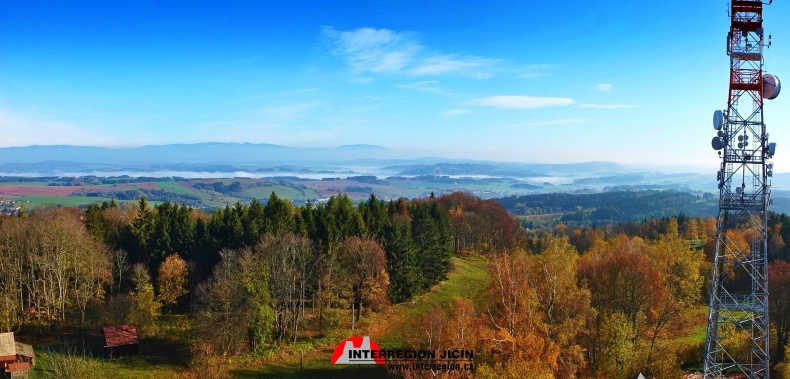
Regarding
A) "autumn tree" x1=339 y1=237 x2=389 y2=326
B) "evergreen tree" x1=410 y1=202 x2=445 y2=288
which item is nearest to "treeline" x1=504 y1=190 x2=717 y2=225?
"evergreen tree" x1=410 y1=202 x2=445 y2=288

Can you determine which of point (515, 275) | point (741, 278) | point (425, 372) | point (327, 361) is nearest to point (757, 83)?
point (515, 275)

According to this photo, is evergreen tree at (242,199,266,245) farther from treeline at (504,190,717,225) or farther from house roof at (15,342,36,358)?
treeline at (504,190,717,225)

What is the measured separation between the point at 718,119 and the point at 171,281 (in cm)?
3921

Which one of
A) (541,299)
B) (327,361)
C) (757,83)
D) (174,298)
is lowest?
(327,361)

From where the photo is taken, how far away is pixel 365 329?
37.2 metres

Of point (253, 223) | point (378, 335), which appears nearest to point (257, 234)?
point (253, 223)

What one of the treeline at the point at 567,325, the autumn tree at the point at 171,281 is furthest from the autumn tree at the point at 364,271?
the autumn tree at the point at 171,281

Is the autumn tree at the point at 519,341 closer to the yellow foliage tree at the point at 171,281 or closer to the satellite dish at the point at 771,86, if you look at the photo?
the satellite dish at the point at 771,86

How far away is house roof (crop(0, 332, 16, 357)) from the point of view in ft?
87.9

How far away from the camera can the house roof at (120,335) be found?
3033 cm

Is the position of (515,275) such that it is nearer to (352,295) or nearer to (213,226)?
(352,295)

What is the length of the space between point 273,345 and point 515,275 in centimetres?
1907
